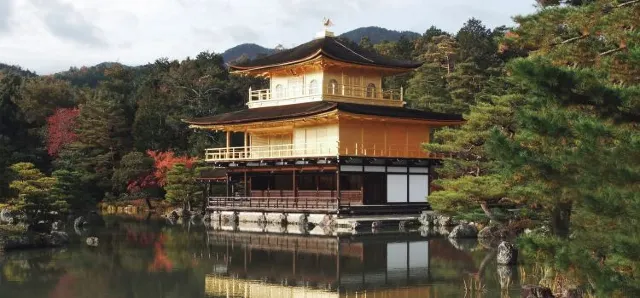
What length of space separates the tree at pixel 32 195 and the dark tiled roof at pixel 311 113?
11.2 meters

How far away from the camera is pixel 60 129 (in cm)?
5088

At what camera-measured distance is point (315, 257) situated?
20359 millimetres

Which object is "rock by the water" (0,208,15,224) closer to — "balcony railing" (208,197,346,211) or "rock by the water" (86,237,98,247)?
"rock by the water" (86,237,98,247)

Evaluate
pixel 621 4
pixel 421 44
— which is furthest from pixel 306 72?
pixel 421 44

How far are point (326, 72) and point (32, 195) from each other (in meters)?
15.2

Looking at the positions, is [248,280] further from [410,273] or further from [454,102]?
[454,102]

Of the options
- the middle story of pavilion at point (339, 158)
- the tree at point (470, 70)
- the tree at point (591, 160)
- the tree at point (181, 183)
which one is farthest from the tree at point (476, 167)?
the tree at point (181, 183)

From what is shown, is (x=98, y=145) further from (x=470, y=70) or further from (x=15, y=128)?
(x=470, y=70)

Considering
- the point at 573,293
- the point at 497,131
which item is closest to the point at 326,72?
the point at 573,293

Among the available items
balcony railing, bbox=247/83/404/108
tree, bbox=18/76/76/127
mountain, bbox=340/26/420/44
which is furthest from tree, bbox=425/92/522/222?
mountain, bbox=340/26/420/44

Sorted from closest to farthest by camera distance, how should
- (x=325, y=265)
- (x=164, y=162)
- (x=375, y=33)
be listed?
(x=325, y=265) → (x=164, y=162) → (x=375, y=33)

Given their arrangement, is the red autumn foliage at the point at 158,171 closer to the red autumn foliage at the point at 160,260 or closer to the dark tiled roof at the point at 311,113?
the dark tiled roof at the point at 311,113

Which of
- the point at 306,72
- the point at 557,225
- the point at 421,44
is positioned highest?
the point at 421,44

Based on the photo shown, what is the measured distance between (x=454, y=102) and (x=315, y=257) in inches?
977
